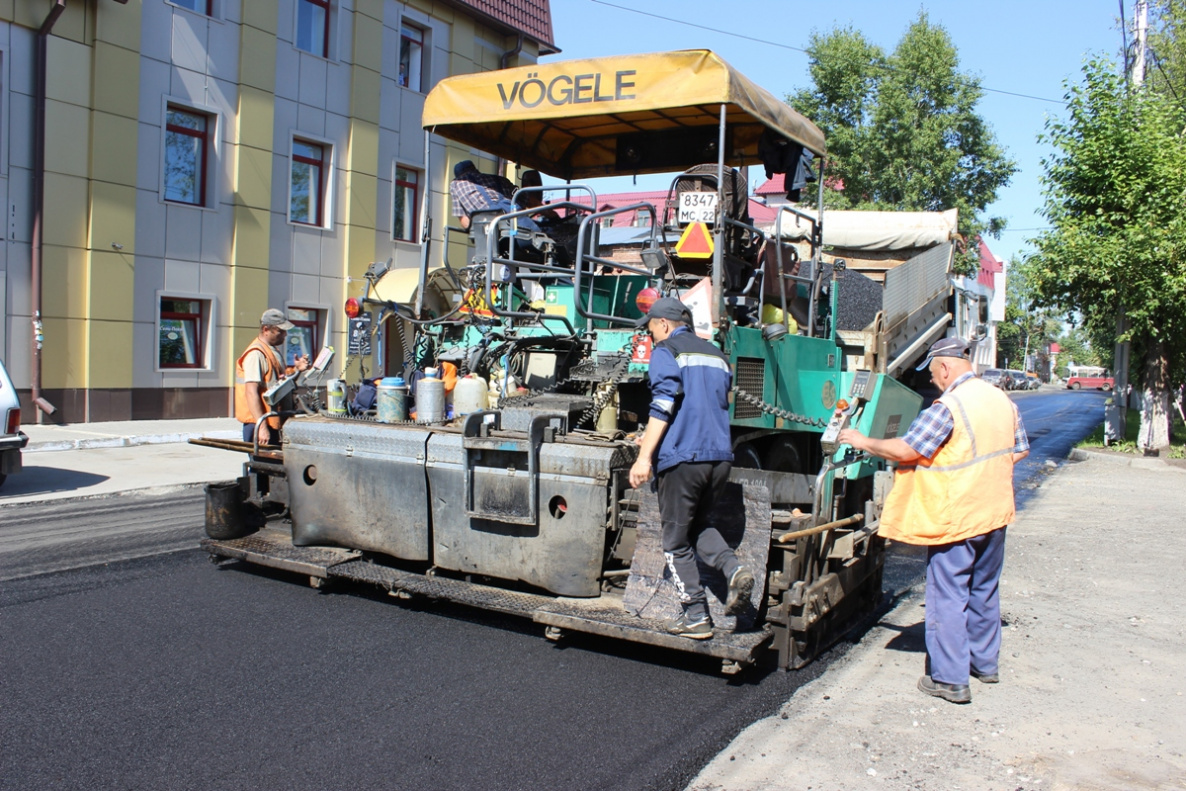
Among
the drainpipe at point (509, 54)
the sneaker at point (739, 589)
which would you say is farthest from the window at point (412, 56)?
the sneaker at point (739, 589)

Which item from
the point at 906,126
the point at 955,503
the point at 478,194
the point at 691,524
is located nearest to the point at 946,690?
the point at 955,503

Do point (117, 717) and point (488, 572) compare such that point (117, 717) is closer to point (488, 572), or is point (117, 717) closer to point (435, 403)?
point (488, 572)

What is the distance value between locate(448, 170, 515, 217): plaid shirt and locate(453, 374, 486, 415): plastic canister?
1.53 meters

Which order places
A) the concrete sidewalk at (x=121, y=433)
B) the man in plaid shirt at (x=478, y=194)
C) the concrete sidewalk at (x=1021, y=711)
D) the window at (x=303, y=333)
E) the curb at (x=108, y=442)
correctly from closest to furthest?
the concrete sidewalk at (x=1021, y=711) < the man in plaid shirt at (x=478, y=194) < the curb at (x=108, y=442) < the concrete sidewalk at (x=121, y=433) < the window at (x=303, y=333)

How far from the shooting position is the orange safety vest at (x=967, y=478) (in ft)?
14.7

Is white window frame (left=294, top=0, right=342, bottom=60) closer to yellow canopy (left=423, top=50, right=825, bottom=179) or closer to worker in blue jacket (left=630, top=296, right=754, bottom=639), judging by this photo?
yellow canopy (left=423, top=50, right=825, bottom=179)

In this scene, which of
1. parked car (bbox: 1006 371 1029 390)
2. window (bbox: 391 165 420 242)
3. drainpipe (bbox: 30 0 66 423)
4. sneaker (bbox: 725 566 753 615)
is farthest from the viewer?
parked car (bbox: 1006 371 1029 390)

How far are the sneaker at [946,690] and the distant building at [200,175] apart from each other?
8.87 metres

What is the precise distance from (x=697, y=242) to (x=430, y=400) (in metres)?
1.86

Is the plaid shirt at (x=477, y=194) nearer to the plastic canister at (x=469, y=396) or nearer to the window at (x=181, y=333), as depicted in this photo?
the plastic canister at (x=469, y=396)

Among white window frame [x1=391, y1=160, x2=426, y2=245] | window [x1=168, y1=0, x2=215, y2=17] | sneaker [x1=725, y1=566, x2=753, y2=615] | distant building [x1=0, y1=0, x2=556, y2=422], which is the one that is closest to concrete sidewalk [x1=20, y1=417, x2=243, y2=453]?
distant building [x1=0, y1=0, x2=556, y2=422]

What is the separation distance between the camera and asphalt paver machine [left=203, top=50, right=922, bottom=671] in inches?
194

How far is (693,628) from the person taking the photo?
445cm

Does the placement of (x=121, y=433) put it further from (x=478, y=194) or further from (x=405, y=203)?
(x=478, y=194)
